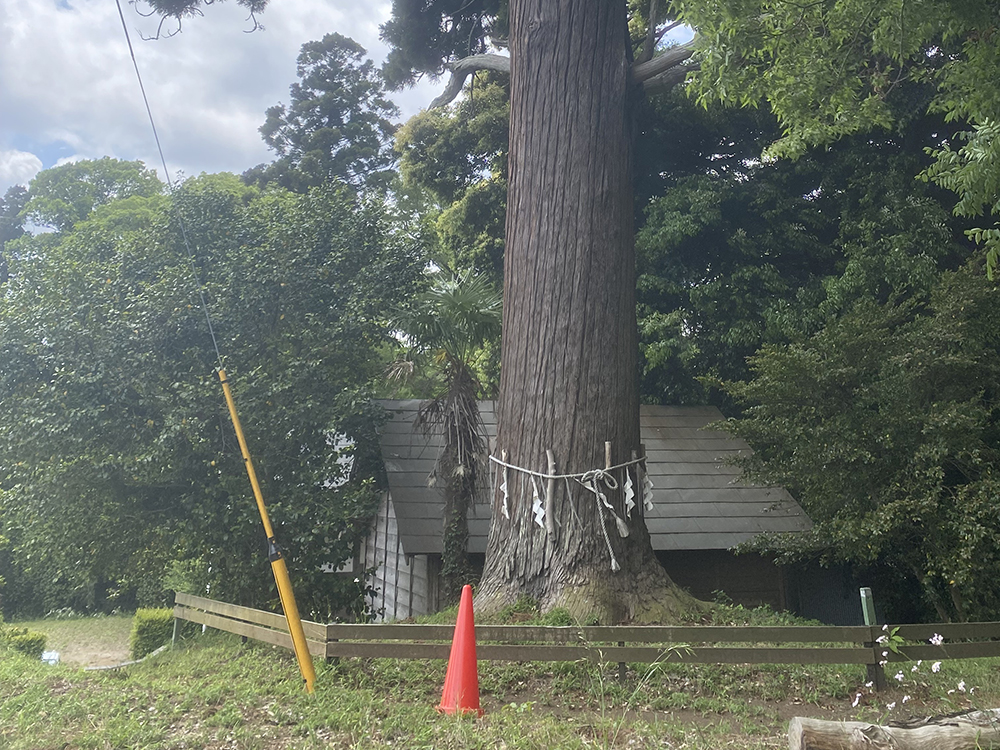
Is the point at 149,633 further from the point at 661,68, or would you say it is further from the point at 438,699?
the point at 661,68

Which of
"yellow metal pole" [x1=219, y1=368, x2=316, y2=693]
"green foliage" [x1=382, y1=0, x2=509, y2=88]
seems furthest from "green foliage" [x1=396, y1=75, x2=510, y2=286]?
"yellow metal pole" [x1=219, y1=368, x2=316, y2=693]

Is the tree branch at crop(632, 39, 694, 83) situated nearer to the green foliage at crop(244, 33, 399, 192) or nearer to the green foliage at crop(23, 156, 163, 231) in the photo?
the green foliage at crop(244, 33, 399, 192)

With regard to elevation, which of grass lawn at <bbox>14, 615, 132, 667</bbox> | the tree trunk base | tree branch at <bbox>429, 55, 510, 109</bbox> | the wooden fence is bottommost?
grass lawn at <bbox>14, 615, 132, 667</bbox>

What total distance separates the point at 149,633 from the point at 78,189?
28.1m

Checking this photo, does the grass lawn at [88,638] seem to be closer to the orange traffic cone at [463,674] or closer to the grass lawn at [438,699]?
the grass lawn at [438,699]

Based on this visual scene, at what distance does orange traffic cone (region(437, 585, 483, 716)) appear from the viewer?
5207 millimetres

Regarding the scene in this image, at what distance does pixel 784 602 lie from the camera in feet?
41.2

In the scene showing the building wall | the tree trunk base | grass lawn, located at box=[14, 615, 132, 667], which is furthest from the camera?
grass lawn, located at box=[14, 615, 132, 667]

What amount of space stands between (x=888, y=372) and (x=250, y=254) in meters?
9.45

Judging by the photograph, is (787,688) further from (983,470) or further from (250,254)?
(250,254)

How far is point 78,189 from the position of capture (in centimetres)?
3766

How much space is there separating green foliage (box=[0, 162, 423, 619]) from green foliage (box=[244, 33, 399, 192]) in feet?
73.1

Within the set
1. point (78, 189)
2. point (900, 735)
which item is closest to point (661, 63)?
point (900, 735)

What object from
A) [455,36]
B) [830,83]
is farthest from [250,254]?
[830,83]
